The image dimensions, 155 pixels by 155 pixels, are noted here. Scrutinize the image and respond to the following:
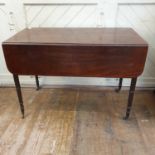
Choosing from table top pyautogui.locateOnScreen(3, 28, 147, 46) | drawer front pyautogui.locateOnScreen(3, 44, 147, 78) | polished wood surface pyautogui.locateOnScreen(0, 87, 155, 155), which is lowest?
polished wood surface pyautogui.locateOnScreen(0, 87, 155, 155)

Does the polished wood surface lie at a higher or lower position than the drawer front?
lower

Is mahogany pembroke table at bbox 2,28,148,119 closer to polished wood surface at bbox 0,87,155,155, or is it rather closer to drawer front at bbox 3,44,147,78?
drawer front at bbox 3,44,147,78

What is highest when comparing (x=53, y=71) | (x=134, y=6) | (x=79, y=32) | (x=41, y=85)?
(x=134, y=6)

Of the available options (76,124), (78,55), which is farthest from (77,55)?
(76,124)

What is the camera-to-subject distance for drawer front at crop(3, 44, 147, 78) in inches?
57.5

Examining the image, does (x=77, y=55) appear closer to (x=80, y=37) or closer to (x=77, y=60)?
(x=77, y=60)

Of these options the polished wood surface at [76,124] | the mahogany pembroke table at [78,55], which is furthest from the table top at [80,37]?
the polished wood surface at [76,124]

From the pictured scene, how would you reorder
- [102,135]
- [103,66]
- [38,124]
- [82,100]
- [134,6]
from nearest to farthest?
[103,66] → [102,135] → [38,124] → [134,6] → [82,100]

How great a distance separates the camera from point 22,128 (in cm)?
176

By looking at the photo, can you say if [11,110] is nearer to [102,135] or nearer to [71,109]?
[71,109]

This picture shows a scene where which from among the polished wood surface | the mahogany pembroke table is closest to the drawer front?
the mahogany pembroke table

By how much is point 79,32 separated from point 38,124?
953 millimetres

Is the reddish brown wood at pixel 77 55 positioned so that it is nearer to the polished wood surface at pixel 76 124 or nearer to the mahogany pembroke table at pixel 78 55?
the mahogany pembroke table at pixel 78 55

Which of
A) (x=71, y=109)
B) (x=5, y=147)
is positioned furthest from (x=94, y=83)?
(x=5, y=147)
